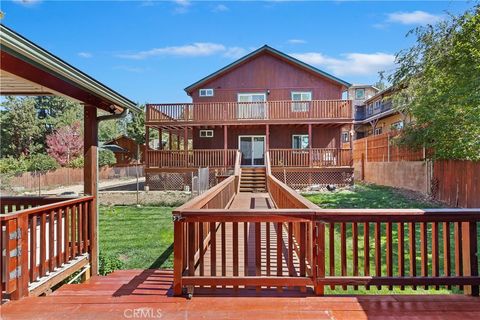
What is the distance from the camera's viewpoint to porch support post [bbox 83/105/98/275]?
5.04 m

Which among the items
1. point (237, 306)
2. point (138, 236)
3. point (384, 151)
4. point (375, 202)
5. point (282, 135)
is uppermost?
point (282, 135)

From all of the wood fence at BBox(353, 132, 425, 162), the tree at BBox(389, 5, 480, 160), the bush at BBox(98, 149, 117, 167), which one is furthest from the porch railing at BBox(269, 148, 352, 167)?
the bush at BBox(98, 149, 117, 167)

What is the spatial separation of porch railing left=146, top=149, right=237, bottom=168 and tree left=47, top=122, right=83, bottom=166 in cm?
1857

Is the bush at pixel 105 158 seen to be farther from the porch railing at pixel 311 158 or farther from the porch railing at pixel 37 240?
the porch railing at pixel 37 240

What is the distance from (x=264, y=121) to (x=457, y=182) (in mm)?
9588

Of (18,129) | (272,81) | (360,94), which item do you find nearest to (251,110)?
(272,81)

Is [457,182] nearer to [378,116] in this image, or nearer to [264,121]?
[264,121]

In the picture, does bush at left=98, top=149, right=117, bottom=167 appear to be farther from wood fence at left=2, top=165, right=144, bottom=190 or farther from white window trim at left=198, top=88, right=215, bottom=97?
white window trim at left=198, top=88, right=215, bottom=97

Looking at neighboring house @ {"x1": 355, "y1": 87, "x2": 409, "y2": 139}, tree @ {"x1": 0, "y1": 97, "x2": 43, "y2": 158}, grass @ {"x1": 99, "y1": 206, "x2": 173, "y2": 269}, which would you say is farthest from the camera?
tree @ {"x1": 0, "y1": 97, "x2": 43, "y2": 158}

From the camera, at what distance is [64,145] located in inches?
1320

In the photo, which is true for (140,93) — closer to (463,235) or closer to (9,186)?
(9,186)

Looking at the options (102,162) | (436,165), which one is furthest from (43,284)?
(102,162)

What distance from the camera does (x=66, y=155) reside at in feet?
110

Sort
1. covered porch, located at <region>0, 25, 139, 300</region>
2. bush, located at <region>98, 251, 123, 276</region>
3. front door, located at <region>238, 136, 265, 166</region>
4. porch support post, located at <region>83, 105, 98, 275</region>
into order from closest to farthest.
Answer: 1. covered porch, located at <region>0, 25, 139, 300</region>
2. porch support post, located at <region>83, 105, 98, 275</region>
3. bush, located at <region>98, 251, 123, 276</region>
4. front door, located at <region>238, 136, 265, 166</region>
